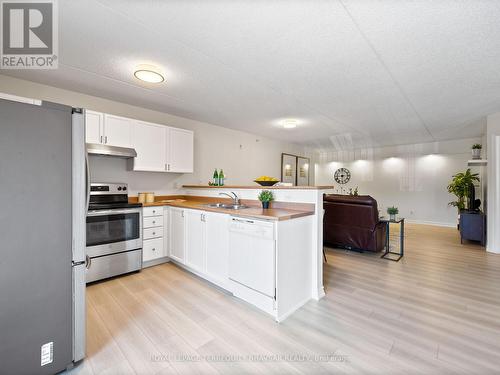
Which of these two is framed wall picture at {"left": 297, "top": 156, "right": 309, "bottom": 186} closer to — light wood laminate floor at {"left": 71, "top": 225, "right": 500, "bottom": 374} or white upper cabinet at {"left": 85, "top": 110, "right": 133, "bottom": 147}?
light wood laminate floor at {"left": 71, "top": 225, "right": 500, "bottom": 374}

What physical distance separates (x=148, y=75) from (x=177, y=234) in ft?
6.88

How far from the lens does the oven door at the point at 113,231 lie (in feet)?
9.15

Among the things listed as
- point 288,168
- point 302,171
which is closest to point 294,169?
point 288,168

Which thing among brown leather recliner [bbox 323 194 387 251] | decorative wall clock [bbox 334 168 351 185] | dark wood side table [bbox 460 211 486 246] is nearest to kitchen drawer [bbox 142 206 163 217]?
brown leather recliner [bbox 323 194 387 251]

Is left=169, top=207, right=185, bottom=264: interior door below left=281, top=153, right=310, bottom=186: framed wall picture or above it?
below

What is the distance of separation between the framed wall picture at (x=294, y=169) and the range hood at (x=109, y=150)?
Result: 4.62 m

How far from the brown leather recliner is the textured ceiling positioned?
1624 millimetres

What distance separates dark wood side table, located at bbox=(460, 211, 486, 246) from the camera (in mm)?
4512

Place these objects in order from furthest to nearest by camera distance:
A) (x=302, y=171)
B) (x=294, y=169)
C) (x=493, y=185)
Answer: (x=302, y=171)
(x=294, y=169)
(x=493, y=185)

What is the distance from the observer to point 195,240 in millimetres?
2982

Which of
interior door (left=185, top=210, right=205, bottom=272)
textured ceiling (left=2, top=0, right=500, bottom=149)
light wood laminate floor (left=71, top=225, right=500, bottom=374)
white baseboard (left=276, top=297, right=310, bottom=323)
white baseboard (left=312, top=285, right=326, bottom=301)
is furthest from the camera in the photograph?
interior door (left=185, top=210, right=205, bottom=272)

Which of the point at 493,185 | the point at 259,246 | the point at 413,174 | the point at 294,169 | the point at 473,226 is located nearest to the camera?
the point at 259,246

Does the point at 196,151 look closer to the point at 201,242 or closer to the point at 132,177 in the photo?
the point at 132,177

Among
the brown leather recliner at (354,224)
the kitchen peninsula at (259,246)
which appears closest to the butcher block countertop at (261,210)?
the kitchen peninsula at (259,246)
